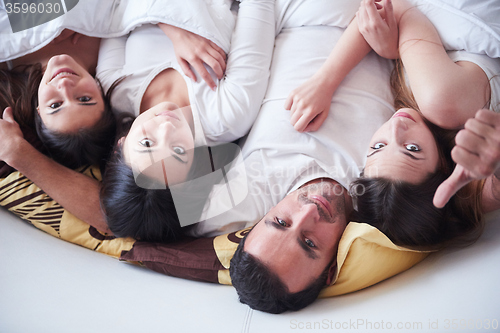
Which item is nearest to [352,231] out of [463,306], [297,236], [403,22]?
[297,236]

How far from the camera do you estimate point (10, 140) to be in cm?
96

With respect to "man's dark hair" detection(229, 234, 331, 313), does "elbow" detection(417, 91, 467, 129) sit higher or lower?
higher

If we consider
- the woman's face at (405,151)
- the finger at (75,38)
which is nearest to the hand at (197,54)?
the finger at (75,38)

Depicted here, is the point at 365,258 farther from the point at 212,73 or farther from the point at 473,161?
the point at 212,73

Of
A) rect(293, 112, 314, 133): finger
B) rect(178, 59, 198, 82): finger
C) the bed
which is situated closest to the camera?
the bed

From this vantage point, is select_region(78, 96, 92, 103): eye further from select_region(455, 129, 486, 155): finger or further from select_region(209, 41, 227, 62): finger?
select_region(455, 129, 486, 155): finger

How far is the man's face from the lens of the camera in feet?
2.47

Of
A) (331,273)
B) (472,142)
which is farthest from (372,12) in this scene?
(331,273)

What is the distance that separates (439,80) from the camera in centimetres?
79

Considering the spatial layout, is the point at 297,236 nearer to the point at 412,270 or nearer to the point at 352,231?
the point at 352,231

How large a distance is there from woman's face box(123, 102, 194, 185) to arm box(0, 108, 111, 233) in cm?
17

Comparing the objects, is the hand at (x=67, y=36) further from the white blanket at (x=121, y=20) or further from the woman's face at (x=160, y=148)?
the woman's face at (x=160, y=148)

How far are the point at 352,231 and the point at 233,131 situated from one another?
0.40 meters

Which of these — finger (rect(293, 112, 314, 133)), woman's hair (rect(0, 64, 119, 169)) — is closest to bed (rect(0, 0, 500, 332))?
woman's hair (rect(0, 64, 119, 169))
